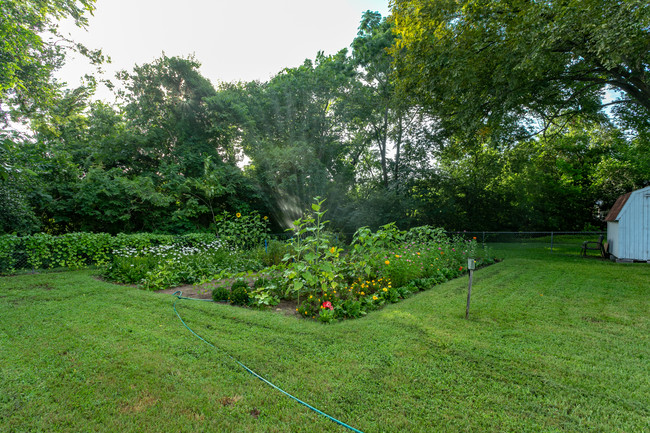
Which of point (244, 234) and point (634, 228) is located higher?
point (634, 228)

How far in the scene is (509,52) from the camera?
6.20 meters

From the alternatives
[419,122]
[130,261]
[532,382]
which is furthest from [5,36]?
[419,122]

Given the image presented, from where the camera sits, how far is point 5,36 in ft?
15.4

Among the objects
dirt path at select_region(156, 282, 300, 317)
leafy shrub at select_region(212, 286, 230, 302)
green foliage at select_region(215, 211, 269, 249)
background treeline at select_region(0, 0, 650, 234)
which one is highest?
background treeline at select_region(0, 0, 650, 234)

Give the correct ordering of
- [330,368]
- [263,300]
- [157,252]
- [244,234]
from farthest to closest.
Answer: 1. [244,234]
2. [157,252]
3. [263,300]
4. [330,368]

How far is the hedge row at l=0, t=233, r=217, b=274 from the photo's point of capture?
6.57m

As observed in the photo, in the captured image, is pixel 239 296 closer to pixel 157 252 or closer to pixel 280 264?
pixel 280 264

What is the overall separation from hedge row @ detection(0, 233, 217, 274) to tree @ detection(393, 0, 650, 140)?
Answer: 7672 mm

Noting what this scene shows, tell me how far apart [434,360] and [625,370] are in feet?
4.97

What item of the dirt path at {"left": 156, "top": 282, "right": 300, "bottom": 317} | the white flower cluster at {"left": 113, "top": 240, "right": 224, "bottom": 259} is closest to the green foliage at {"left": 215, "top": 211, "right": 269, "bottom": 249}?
the white flower cluster at {"left": 113, "top": 240, "right": 224, "bottom": 259}

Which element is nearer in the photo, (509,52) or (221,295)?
(221,295)

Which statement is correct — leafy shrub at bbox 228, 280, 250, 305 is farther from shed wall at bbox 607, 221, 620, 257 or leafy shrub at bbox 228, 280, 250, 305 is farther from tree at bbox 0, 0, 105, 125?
shed wall at bbox 607, 221, 620, 257

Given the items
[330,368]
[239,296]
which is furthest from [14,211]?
[330,368]

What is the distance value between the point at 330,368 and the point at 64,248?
7905mm
